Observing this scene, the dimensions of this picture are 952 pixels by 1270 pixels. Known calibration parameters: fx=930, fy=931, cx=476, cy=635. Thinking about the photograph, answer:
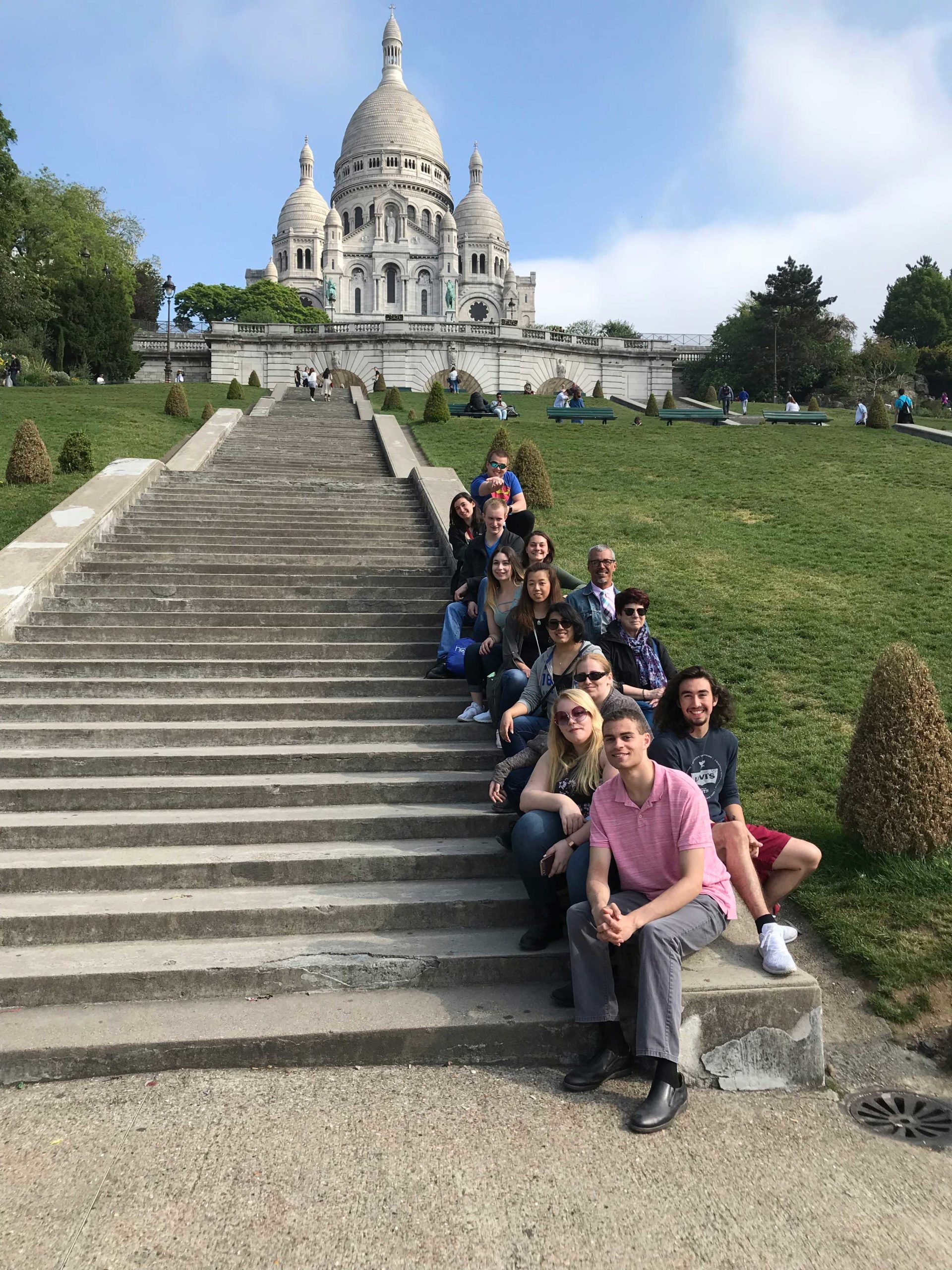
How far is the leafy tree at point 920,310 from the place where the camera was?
60.3 metres

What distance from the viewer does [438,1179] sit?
2992 millimetres

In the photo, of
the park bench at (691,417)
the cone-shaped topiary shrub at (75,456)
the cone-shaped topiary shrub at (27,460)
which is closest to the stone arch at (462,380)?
the park bench at (691,417)

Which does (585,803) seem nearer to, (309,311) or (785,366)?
(785,366)

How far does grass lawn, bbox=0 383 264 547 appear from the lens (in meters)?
12.5

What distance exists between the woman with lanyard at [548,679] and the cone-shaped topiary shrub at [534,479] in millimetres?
9170

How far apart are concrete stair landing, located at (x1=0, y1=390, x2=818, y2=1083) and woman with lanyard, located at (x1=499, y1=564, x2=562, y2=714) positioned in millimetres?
619

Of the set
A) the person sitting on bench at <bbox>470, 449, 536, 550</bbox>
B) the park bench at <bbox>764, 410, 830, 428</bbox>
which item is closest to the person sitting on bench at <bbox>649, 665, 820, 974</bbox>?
the person sitting on bench at <bbox>470, 449, 536, 550</bbox>

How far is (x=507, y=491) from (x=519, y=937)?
446 centimetres

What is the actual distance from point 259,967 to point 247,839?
3.57ft

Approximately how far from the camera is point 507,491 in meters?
7.89

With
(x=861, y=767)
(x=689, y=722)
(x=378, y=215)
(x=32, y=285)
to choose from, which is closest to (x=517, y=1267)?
(x=689, y=722)

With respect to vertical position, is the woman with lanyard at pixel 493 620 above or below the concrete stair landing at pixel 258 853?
above

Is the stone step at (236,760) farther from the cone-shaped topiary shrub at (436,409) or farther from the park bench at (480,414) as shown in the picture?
the park bench at (480,414)

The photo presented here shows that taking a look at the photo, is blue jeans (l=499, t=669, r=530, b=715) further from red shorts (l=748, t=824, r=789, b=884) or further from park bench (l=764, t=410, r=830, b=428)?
park bench (l=764, t=410, r=830, b=428)
